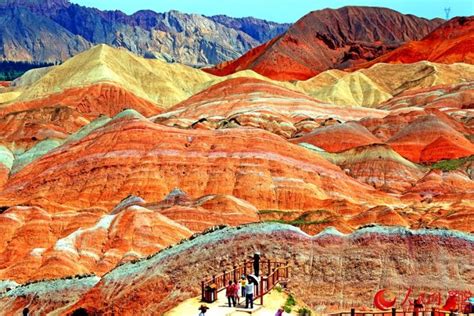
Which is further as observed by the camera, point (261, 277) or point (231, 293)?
point (261, 277)

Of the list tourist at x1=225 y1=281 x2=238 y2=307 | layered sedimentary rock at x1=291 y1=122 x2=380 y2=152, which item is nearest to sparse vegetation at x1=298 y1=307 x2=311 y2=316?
tourist at x1=225 y1=281 x2=238 y2=307

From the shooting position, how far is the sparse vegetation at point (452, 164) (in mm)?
106031

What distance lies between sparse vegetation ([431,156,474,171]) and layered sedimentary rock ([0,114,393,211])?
681 inches

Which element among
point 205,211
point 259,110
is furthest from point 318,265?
point 259,110

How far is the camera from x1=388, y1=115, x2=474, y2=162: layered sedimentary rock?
12194 cm

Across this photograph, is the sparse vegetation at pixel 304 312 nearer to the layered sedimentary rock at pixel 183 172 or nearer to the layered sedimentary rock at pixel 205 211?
the layered sedimentary rock at pixel 205 211

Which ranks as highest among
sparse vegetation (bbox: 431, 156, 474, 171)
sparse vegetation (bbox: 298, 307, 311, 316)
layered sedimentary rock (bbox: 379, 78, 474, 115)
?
layered sedimentary rock (bbox: 379, 78, 474, 115)

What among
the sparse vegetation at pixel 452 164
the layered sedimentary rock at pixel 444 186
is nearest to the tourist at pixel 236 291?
the layered sedimentary rock at pixel 444 186

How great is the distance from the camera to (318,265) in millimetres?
37250

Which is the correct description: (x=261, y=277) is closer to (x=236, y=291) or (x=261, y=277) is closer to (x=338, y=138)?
(x=236, y=291)

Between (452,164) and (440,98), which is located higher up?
(440,98)

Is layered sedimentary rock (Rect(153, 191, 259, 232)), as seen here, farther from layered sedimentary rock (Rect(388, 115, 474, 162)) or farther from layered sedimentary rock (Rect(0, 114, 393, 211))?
layered sedimentary rock (Rect(388, 115, 474, 162))

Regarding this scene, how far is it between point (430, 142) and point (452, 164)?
17.3 meters

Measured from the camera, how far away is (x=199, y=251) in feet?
122
